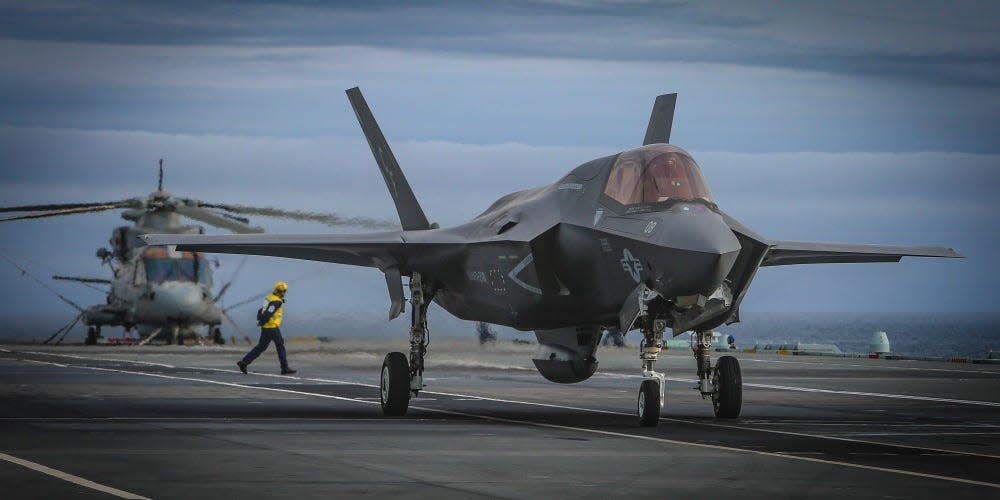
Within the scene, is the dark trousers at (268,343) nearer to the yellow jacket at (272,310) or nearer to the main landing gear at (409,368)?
the yellow jacket at (272,310)

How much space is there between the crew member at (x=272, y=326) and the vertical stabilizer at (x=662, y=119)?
9.92 metres

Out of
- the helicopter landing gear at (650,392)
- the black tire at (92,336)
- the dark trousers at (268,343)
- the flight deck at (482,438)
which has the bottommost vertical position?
the flight deck at (482,438)

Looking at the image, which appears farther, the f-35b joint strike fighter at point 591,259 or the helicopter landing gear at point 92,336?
the helicopter landing gear at point 92,336

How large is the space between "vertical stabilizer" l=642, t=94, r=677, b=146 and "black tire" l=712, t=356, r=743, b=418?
6.41 metres

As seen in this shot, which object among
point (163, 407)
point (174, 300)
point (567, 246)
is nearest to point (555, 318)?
point (567, 246)

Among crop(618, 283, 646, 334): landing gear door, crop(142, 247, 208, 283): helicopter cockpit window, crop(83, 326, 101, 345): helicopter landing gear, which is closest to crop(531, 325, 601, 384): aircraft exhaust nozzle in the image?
crop(618, 283, 646, 334): landing gear door

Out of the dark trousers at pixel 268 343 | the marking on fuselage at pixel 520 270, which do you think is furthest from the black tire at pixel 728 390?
the dark trousers at pixel 268 343

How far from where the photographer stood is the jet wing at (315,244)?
20938 mm

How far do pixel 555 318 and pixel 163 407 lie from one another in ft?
17.8

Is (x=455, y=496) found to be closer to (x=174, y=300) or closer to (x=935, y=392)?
(x=935, y=392)

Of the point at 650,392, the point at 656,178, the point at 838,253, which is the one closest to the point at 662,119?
the point at 838,253

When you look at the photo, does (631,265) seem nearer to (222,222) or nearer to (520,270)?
(520,270)

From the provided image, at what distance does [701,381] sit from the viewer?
20.1 meters

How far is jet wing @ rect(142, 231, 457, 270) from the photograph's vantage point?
20.9 metres
